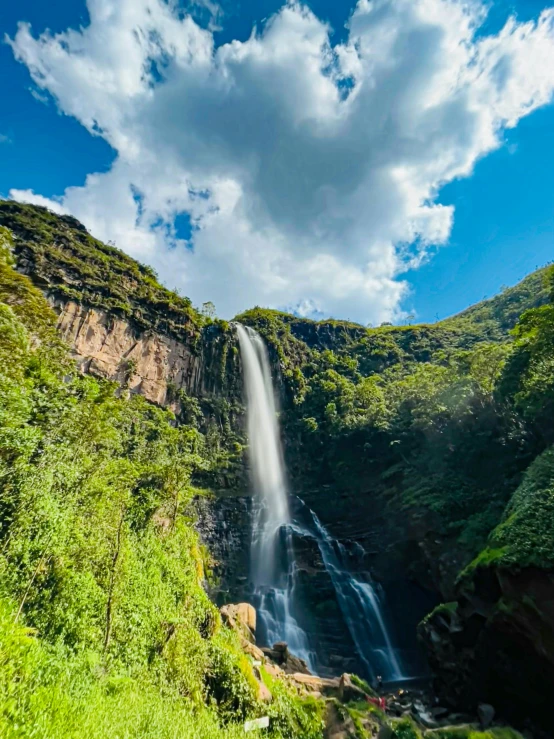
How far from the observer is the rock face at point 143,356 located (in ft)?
115

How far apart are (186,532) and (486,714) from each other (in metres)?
13.6

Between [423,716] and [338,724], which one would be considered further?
[423,716]

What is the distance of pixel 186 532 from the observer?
53.0 ft

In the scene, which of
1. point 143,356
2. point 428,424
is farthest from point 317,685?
point 143,356

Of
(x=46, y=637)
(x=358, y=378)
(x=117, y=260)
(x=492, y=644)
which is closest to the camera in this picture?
(x=46, y=637)

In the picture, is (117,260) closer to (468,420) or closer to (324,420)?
(324,420)

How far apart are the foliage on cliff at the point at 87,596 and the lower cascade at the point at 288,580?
42.5 feet

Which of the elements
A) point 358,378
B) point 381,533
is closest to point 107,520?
point 381,533

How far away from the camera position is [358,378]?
2188 inches

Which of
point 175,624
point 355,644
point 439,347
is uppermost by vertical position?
point 439,347

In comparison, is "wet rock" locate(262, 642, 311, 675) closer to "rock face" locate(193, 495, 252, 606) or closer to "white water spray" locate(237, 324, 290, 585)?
"rock face" locate(193, 495, 252, 606)

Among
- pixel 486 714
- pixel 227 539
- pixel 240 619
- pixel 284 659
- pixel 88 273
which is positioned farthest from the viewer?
pixel 88 273

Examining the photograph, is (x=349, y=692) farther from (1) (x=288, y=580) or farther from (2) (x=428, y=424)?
(2) (x=428, y=424)

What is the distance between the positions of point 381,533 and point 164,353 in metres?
29.6
